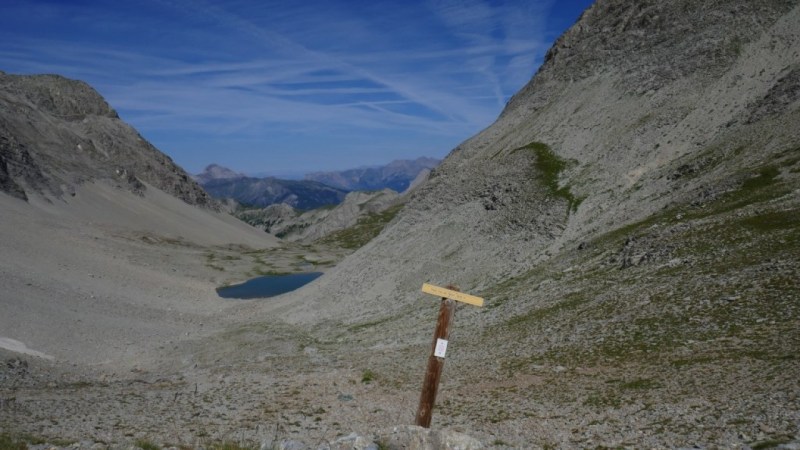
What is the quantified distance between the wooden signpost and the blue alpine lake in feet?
288

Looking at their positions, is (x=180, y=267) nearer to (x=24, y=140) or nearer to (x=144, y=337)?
(x=144, y=337)

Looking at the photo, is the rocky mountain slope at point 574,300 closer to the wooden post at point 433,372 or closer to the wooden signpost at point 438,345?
the wooden post at point 433,372

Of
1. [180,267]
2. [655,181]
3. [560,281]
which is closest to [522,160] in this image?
[655,181]

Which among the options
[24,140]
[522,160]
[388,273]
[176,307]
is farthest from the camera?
[24,140]

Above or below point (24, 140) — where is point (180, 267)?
below

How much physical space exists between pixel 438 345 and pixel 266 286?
341 feet

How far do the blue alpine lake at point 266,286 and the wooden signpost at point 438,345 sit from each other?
87.8 meters

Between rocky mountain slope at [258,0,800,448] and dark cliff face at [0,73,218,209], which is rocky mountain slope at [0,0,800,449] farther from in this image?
dark cliff face at [0,73,218,209]

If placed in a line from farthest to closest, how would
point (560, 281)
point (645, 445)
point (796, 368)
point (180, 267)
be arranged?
point (180, 267) < point (560, 281) < point (796, 368) < point (645, 445)

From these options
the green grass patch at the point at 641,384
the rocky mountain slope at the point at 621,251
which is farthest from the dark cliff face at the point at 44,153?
the green grass patch at the point at 641,384

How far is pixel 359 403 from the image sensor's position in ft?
93.5

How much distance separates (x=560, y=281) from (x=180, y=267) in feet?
318

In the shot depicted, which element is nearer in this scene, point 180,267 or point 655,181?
point 655,181

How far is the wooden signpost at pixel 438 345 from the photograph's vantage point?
677 inches
